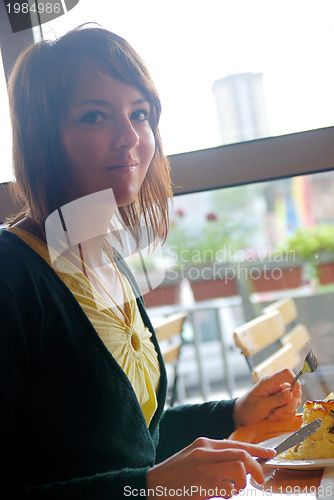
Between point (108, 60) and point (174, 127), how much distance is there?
464mm

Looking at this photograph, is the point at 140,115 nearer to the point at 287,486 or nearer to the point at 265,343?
the point at 287,486

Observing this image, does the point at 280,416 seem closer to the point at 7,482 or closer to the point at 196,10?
the point at 7,482

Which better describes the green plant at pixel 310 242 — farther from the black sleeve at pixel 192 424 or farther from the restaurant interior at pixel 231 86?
the black sleeve at pixel 192 424

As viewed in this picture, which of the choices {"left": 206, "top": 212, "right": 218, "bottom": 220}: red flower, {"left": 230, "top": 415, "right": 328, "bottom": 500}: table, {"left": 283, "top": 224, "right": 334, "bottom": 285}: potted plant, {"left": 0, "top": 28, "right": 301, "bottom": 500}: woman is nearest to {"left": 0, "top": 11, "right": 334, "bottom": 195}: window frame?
{"left": 0, "top": 28, "right": 301, "bottom": 500}: woman

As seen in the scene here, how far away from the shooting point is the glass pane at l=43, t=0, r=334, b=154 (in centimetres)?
122

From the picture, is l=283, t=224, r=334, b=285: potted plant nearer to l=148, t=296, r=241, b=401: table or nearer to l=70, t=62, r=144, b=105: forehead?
l=148, t=296, r=241, b=401: table

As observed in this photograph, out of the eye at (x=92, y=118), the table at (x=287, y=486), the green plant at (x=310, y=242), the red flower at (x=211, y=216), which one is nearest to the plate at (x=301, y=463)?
the table at (x=287, y=486)

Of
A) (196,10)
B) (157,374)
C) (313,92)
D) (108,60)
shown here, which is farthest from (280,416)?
(196,10)

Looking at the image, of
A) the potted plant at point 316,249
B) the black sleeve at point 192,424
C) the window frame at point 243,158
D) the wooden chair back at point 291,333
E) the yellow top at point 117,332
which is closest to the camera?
the yellow top at point 117,332

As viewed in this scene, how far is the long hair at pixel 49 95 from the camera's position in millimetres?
813

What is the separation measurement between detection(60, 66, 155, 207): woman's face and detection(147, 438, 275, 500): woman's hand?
41cm

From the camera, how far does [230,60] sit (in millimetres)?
1256

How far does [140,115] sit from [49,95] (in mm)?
149

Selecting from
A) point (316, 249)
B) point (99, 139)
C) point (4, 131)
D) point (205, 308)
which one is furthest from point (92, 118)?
point (205, 308)
